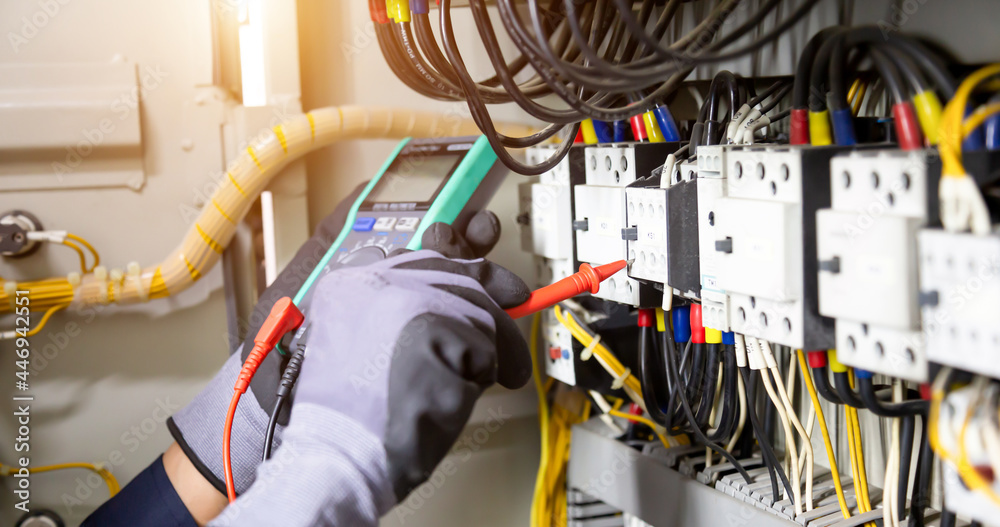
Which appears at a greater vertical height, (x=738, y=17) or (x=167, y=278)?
(x=738, y=17)

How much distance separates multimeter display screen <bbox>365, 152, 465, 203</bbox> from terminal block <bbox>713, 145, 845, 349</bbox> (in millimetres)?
481

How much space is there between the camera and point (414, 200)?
1092 mm

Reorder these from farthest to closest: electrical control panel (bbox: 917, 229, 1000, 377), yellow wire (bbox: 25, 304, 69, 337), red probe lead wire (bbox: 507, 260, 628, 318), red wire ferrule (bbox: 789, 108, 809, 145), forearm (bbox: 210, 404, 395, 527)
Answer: yellow wire (bbox: 25, 304, 69, 337) < red probe lead wire (bbox: 507, 260, 628, 318) < red wire ferrule (bbox: 789, 108, 809, 145) < forearm (bbox: 210, 404, 395, 527) < electrical control panel (bbox: 917, 229, 1000, 377)

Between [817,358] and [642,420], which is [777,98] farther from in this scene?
[642,420]

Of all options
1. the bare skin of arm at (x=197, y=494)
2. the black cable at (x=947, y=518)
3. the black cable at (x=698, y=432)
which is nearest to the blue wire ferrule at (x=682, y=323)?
the black cable at (x=698, y=432)

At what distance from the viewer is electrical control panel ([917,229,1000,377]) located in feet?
1.72

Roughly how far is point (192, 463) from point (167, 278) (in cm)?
34

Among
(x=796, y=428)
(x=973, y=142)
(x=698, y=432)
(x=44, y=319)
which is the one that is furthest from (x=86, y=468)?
(x=973, y=142)

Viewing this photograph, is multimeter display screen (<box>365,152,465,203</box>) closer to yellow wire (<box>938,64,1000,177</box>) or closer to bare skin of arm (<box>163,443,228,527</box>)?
bare skin of arm (<box>163,443,228,527</box>)

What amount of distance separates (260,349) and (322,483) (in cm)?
22

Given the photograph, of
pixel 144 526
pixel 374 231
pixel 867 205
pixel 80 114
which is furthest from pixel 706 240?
pixel 80 114

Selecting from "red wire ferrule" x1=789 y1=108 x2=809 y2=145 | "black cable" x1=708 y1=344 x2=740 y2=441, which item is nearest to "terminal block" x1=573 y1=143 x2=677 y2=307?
"black cable" x1=708 y1=344 x2=740 y2=441

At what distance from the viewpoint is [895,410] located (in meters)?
0.72

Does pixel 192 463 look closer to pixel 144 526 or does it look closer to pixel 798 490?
pixel 144 526
